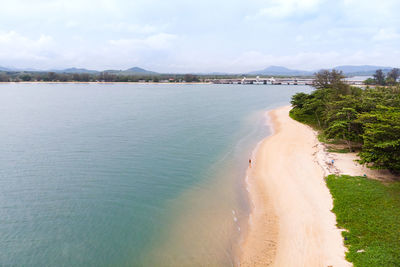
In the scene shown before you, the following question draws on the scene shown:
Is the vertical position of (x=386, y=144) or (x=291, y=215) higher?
(x=386, y=144)

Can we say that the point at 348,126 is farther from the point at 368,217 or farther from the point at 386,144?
the point at 368,217

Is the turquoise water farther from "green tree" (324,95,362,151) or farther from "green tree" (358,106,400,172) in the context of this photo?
"green tree" (358,106,400,172)

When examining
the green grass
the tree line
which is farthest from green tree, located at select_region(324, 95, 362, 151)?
the green grass

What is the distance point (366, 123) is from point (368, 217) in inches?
491

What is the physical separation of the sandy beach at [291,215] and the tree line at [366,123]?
444 centimetres

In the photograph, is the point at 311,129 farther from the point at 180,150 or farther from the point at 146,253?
the point at 146,253

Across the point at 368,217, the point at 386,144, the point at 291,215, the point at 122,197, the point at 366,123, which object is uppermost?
the point at 366,123

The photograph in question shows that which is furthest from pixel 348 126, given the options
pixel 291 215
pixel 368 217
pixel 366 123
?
pixel 291 215

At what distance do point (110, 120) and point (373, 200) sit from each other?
5070 centimetres

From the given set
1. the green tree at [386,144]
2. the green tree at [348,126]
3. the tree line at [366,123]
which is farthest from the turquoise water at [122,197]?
the green tree at [386,144]

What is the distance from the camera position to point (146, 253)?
15.1 m

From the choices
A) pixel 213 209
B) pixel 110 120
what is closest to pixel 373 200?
pixel 213 209

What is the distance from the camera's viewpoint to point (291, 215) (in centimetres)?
1781

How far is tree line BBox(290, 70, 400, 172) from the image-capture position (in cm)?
1955
